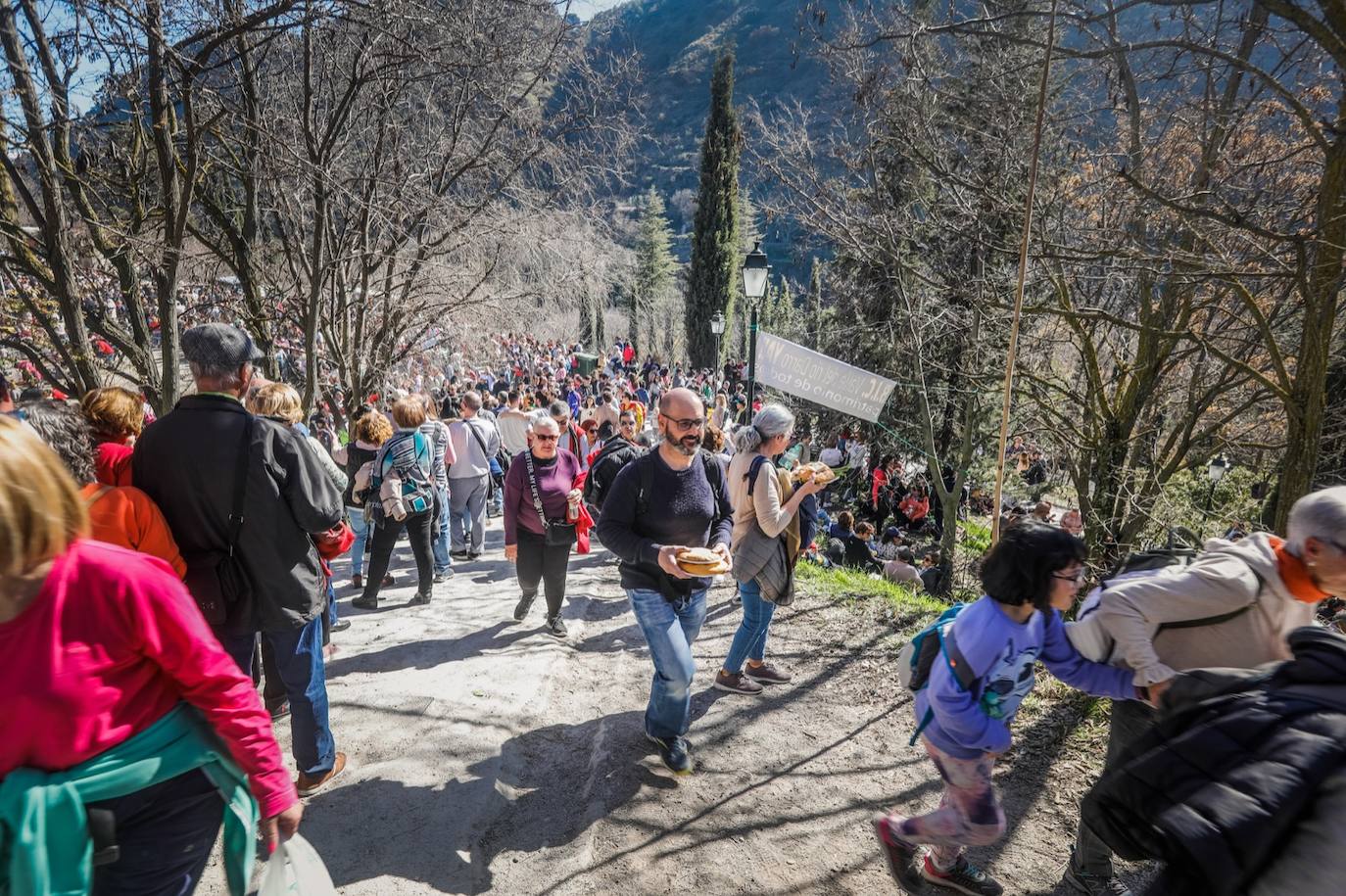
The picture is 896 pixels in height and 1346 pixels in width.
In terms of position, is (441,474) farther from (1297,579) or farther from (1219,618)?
(1297,579)

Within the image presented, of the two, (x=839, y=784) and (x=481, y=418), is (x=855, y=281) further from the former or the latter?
(x=839, y=784)

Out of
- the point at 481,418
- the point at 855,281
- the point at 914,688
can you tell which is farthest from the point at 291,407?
the point at 855,281

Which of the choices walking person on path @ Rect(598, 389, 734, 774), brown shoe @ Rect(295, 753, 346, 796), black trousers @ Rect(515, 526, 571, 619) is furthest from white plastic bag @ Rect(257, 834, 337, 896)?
black trousers @ Rect(515, 526, 571, 619)

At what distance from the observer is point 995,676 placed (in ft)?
7.64

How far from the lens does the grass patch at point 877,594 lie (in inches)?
217

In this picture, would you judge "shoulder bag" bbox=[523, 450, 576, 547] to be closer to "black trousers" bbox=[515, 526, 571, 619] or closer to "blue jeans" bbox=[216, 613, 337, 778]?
"black trousers" bbox=[515, 526, 571, 619]

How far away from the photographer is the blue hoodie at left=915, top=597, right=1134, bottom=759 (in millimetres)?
2318

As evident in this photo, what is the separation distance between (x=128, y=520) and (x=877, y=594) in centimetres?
552

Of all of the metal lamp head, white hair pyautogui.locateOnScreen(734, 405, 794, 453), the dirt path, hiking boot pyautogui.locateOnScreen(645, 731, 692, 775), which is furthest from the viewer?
the metal lamp head

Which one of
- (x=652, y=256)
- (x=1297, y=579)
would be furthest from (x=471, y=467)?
(x=652, y=256)

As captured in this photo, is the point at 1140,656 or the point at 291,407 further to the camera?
the point at 291,407

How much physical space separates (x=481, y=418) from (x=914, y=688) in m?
5.71

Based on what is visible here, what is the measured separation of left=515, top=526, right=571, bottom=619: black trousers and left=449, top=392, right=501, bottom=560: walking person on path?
2.19m

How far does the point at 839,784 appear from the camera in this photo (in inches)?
135
